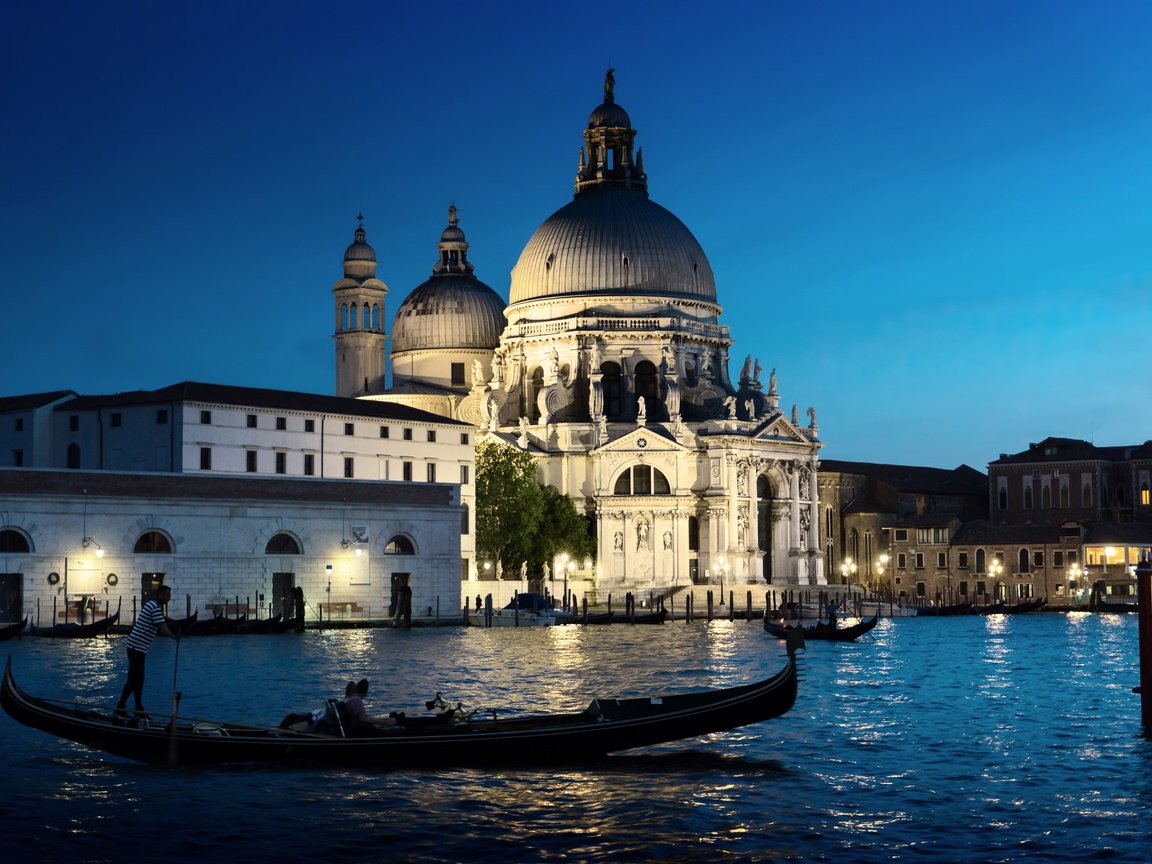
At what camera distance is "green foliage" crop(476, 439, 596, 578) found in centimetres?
7462

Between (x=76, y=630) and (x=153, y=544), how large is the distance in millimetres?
4654

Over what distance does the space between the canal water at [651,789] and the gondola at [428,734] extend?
25 centimetres

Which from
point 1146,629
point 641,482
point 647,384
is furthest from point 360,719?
point 647,384

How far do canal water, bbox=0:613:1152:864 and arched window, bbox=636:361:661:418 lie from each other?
169ft

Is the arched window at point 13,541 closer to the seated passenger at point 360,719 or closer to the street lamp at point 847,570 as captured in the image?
the seated passenger at point 360,719

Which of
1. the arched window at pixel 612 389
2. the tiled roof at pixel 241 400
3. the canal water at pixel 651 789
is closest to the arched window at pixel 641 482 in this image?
the arched window at pixel 612 389

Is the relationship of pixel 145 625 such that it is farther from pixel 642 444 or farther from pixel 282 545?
pixel 642 444

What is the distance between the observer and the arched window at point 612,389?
289 ft

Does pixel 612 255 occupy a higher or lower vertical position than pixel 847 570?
higher

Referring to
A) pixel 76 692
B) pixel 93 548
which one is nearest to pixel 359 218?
pixel 93 548

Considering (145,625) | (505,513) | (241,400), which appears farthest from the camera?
(505,513)

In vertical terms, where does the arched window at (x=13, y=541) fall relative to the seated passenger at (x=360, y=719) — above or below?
above

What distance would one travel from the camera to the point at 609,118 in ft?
305

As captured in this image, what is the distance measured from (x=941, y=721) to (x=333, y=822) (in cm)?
1304
